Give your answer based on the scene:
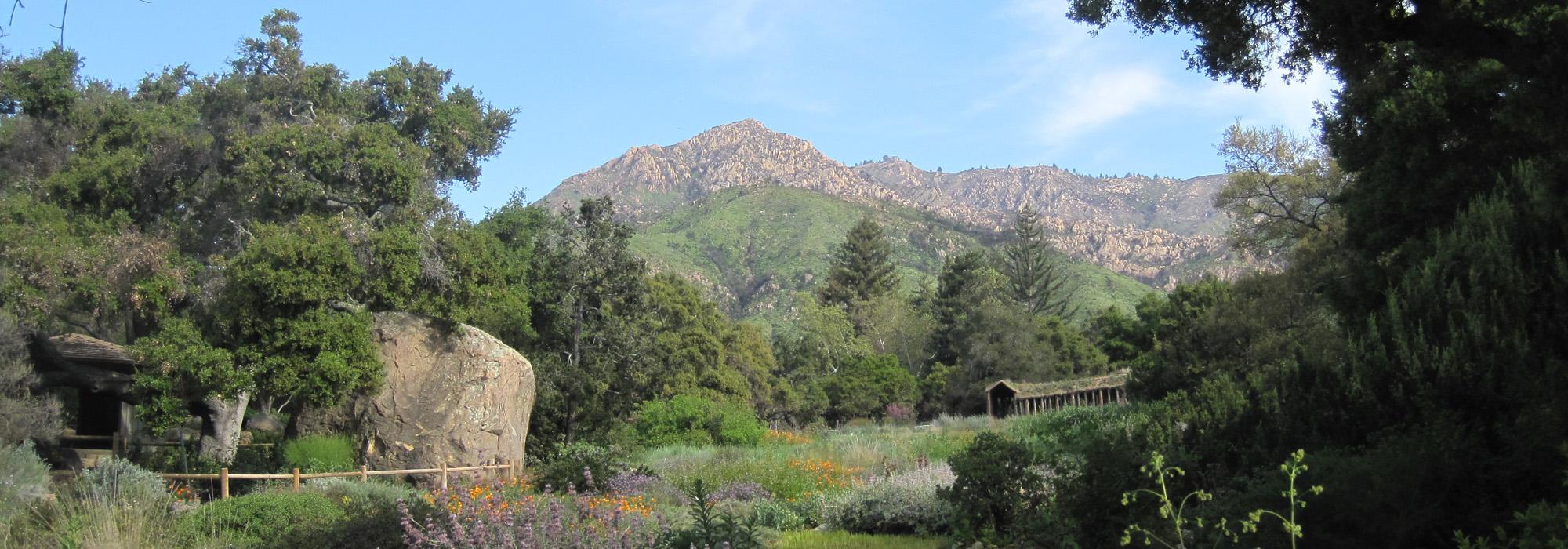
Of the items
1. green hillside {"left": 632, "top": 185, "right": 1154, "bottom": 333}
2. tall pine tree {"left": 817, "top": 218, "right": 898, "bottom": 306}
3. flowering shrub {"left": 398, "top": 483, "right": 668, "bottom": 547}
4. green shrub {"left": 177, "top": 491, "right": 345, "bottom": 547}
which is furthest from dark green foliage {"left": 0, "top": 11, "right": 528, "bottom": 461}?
green hillside {"left": 632, "top": 185, "right": 1154, "bottom": 333}

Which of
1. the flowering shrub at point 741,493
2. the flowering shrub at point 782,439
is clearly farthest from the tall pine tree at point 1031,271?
the flowering shrub at point 741,493

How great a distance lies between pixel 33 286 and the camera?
2194cm

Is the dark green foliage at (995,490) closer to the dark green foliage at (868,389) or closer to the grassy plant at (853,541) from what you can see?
the grassy plant at (853,541)

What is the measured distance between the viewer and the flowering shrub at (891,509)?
10.1m

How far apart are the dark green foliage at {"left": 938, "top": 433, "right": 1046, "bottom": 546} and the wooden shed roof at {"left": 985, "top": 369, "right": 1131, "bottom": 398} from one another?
27.6 metres

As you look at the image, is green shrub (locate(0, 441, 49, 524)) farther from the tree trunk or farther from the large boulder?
the tree trunk

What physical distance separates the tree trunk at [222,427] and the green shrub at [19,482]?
1195cm

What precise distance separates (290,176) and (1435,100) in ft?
69.5

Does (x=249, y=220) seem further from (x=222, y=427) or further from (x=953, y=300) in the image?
(x=953, y=300)

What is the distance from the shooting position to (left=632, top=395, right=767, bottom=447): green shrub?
26359 mm

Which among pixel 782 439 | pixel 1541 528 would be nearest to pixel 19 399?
pixel 782 439

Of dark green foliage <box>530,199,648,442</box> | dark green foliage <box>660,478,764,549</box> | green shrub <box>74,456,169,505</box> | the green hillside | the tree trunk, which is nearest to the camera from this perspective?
dark green foliage <box>660,478,764,549</box>

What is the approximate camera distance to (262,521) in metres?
9.21

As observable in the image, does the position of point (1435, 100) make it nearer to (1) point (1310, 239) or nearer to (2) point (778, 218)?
(1) point (1310, 239)
